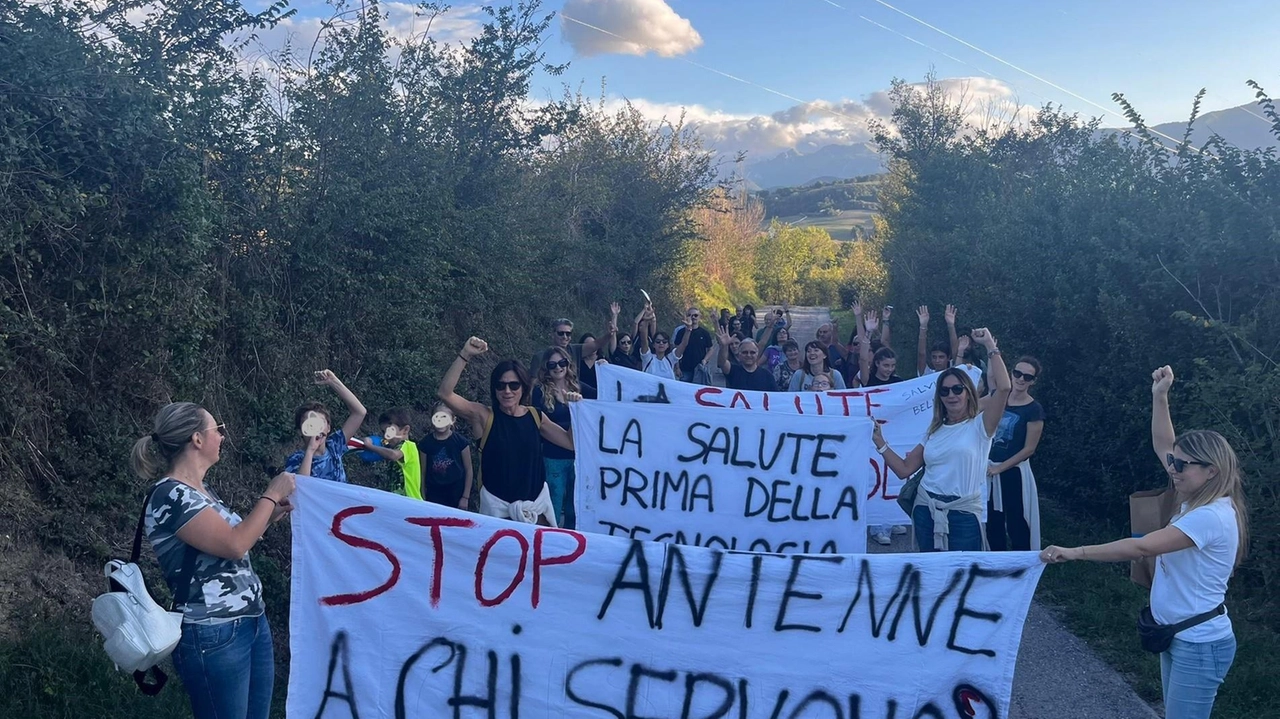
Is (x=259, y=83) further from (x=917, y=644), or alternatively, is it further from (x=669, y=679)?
(x=917, y=644)

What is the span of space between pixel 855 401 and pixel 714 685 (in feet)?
16.1

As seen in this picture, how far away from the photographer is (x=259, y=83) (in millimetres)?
7816

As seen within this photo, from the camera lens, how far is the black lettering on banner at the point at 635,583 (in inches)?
161

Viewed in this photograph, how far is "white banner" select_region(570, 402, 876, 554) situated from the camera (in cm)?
684

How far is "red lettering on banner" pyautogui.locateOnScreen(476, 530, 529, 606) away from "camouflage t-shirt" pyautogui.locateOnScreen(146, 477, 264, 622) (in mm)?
1045

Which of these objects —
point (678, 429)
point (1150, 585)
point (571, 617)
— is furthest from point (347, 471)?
point (1150, 585)

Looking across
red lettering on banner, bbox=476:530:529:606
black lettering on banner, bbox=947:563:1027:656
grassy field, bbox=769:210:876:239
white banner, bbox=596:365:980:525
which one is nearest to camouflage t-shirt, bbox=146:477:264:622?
red lettering on banner, bbox=476:530:529:606

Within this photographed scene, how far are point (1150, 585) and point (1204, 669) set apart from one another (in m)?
0.44

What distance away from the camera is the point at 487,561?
4.16 m

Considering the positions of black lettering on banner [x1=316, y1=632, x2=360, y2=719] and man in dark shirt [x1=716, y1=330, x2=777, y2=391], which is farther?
man in dark shirt [x1=716, y1=330, x2=777, y2=391]

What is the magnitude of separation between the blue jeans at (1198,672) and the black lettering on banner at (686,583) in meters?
1.84

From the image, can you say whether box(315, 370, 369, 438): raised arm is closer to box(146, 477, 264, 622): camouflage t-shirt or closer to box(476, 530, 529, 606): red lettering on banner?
box(476, 530, 529, 606): red lettering on banner

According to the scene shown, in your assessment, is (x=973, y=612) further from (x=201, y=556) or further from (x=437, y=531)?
(x=201, y=556)

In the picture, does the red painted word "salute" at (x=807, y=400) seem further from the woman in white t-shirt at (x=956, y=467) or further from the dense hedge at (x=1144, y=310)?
the woman in white t-shirt at (x=956, y=467)
